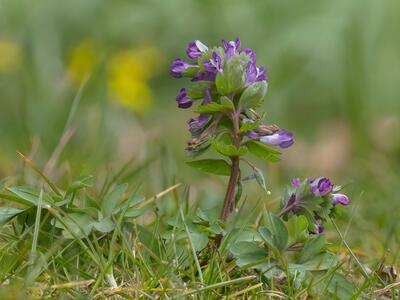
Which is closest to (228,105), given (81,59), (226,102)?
(226,102)

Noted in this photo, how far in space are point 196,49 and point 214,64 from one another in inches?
4.1

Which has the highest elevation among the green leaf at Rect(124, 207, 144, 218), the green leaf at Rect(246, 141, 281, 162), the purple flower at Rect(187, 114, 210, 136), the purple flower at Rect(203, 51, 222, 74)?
the purple flower at Rect(203, 51, 222, 74)

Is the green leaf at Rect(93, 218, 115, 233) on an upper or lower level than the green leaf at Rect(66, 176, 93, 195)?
lower

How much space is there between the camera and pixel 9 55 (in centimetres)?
521

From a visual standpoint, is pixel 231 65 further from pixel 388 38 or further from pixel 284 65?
pixel 388 38

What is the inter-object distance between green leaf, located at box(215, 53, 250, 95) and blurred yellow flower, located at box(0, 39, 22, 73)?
3211 millimetres

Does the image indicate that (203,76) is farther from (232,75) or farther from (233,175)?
(233,175)

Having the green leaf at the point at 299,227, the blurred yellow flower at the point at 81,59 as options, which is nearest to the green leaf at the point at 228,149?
the green leaf at the point at 299,227

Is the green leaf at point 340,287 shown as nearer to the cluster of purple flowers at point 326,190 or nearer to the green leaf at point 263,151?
the cluster of purple flowers at point 326,190

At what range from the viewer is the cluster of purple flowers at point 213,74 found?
6.75ft

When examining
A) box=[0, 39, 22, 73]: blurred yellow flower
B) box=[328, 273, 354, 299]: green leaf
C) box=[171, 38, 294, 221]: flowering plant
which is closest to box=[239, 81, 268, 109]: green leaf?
box=[171, 38, 294, 221]: flowering plant

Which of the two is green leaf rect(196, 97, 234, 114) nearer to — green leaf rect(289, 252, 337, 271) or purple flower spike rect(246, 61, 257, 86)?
purple flower spike rect(246, 61, 257, 86)

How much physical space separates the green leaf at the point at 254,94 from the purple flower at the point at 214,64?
0.08 meters

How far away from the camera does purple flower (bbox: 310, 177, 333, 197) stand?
206 centimetres
